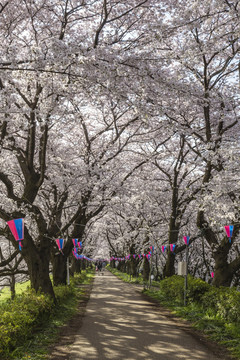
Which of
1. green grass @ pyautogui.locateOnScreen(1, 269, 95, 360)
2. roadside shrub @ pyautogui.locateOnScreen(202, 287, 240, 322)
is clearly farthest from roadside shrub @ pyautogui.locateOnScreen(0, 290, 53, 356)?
roadside shrub @ pyautogui.locateOnScreen(202, 287, 240, 322)

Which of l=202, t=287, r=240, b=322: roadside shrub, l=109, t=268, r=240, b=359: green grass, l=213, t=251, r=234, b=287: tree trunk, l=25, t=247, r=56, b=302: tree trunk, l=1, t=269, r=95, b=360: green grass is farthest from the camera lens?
l=213, t=251, r=234, b=287: tree trunk

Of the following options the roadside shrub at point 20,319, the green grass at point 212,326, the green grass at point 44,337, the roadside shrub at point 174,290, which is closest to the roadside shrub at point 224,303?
the green grass at point 212,326

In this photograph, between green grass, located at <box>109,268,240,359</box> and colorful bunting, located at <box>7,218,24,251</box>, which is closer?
green grass, located at <box>109,268,240,359</box>

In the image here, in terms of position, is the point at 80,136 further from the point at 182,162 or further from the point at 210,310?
the point at 210,310

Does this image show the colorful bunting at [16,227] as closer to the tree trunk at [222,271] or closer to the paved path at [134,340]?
the paved path at [134,340]

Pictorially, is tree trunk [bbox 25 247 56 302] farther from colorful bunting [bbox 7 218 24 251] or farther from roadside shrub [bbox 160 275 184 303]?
roadside shrub [bbox 160 275 184 303]

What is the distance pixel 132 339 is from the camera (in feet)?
26.9

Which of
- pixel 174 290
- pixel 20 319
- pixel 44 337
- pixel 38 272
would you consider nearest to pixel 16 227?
pixel 20 319

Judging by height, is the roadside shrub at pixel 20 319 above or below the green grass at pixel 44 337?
above

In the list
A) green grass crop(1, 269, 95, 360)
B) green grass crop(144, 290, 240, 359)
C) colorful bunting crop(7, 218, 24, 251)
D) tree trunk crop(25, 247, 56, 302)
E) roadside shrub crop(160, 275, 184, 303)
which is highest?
colorful bunting crop(7, 218, 24, 251)

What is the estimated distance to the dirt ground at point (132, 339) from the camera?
6.84 metres

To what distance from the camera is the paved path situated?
6812 mm

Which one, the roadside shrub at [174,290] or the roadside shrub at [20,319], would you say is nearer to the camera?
the roadside shrub at [20,319]

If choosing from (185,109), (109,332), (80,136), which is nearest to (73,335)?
(109,332)
